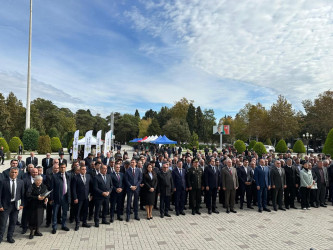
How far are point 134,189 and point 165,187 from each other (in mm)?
1027

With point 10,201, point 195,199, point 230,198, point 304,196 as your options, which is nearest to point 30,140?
point 10,201

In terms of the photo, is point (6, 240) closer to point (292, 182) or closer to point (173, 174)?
point (173, 174)

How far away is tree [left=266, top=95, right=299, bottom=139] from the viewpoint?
155 ft

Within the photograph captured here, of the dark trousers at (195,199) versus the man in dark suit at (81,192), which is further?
the dark trousers at (195,199)

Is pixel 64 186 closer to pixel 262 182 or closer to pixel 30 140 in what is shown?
pixel 262 182

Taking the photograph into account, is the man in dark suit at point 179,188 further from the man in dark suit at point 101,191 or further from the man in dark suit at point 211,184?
the man in dark suit at point 101,191

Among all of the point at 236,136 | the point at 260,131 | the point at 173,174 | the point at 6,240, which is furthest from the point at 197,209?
the point at 236,136

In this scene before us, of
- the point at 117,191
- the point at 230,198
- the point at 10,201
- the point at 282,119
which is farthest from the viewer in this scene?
the point at 282,119

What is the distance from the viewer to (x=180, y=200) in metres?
8.12

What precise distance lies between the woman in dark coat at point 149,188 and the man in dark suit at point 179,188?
79cm

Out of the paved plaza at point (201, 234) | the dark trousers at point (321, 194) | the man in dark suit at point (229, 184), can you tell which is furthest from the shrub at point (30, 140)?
the dark trousers at point (321, 194)

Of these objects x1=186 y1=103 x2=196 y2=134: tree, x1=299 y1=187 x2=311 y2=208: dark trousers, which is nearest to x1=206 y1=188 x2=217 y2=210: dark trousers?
x1=299 y1=187 x2=311 y2=208: dark trousers

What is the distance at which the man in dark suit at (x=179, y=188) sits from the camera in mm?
7934

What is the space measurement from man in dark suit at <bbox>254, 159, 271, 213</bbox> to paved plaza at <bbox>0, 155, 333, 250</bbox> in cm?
61
